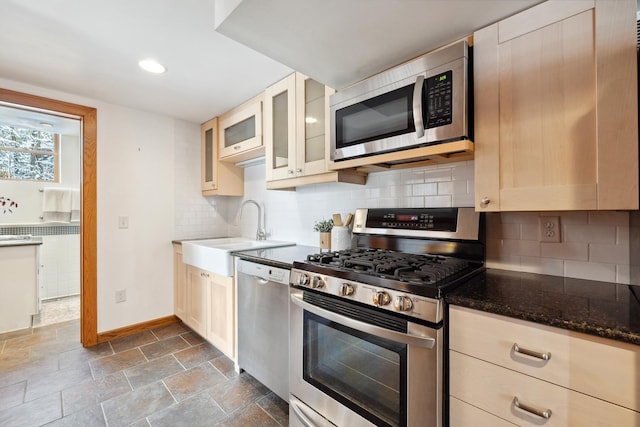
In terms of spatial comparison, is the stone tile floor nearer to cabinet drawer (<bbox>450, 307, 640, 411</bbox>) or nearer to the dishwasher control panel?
the dishwasher control panel

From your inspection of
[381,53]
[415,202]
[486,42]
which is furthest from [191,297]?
[486,42]

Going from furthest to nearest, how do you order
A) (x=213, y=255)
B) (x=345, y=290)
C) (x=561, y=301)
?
(x=213, y=255) → (x=345, y=290) → (x=561, y=301)

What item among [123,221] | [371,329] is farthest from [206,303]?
[371,329]

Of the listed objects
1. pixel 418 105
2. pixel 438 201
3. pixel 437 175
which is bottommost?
pixel 438 201

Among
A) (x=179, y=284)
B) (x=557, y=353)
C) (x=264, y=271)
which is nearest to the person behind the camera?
(x=557, y=353)

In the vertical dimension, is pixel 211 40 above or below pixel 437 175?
above

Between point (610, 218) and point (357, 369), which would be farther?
point (357, 369)

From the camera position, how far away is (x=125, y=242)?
281 cm

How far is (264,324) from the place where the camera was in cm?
180

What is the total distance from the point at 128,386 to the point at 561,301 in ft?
8.44

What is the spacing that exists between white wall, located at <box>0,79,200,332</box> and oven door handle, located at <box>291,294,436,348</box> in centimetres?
230

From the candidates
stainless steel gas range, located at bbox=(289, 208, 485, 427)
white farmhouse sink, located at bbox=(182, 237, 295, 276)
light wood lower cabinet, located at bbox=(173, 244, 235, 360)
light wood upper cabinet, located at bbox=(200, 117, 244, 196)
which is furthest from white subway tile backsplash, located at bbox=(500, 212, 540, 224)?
light wood upper cabinet, located at bbox=(200, 117, 244, 196)

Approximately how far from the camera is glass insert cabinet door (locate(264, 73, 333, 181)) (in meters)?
1.89

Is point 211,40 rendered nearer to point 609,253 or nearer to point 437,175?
point 437,175
